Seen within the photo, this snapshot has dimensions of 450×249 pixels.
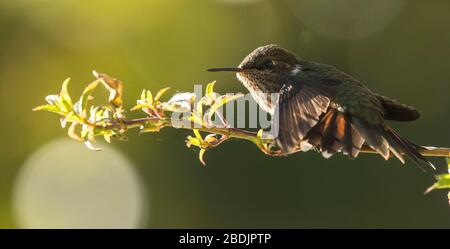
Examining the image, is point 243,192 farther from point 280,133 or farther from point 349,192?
point 280,133

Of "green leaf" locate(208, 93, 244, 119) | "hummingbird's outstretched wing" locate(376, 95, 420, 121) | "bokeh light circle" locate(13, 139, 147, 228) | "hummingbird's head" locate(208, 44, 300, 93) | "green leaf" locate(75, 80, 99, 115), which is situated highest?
"bokeh light circle" locate(13, 139, 147, 228)

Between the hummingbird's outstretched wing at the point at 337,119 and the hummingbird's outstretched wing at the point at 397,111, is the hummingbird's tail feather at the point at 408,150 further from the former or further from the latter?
the hummingbird's outstretched wing at the point at 397,111

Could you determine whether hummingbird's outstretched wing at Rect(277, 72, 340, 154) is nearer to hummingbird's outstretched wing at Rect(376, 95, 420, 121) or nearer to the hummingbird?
the hummingbird

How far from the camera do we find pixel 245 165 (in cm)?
785

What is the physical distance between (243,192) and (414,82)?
9.37ft

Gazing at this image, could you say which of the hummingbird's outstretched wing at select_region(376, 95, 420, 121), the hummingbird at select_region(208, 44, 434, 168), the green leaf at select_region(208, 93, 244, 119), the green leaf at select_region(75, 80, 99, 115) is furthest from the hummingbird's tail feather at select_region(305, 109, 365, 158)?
the green leaf at select_region(75, 80, 99, 115)

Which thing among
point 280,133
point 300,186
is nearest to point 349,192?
point 300,186

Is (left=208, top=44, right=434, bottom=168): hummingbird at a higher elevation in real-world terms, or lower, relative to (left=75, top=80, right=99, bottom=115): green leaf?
higher

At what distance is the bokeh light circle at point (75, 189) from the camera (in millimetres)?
6754

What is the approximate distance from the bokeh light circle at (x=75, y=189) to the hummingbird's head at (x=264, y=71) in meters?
2.41

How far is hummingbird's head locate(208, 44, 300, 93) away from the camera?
456 centimetres

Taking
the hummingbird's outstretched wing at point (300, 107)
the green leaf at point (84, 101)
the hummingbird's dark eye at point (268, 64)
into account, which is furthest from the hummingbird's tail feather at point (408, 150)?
the green leaf at point (84, 101)

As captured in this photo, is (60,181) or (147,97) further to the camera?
(60,181)

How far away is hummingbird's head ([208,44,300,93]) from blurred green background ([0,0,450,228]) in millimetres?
2433
